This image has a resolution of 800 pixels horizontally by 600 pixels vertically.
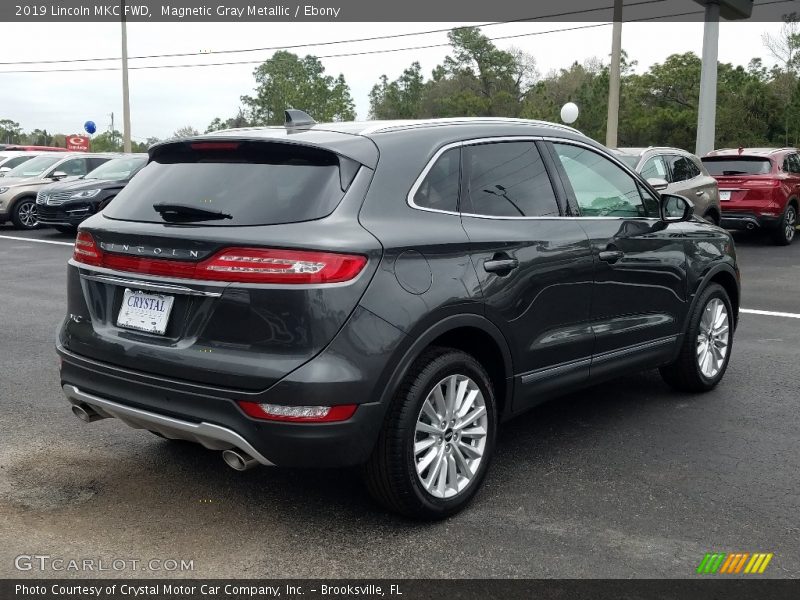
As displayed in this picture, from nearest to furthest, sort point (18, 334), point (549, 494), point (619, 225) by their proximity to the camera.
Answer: point (549, 494), point (619, 225), point (18, 334)

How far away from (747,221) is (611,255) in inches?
437

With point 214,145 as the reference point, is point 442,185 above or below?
below

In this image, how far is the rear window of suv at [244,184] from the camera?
11.7ft

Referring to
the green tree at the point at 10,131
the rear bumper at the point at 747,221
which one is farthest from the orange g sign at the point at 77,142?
the green tree at the point at 10,131

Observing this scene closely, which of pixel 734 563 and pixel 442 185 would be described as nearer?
pixel 734 563

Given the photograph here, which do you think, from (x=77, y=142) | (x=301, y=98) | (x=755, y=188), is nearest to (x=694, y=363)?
(x=755, y=188)

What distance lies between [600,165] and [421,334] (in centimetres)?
209

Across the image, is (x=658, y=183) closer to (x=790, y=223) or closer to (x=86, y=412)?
(x=790, y=223)

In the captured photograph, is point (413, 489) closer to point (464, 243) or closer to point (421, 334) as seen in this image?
point (421, 334)

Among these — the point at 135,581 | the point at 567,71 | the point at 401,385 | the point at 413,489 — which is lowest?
the point at 135,581

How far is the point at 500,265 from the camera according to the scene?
13.3 ft

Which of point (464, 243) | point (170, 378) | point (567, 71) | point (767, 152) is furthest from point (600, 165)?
point (567, 71)

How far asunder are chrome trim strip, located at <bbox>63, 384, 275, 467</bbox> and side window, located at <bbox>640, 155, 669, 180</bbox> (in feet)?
29.7

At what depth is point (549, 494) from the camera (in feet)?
13.7
